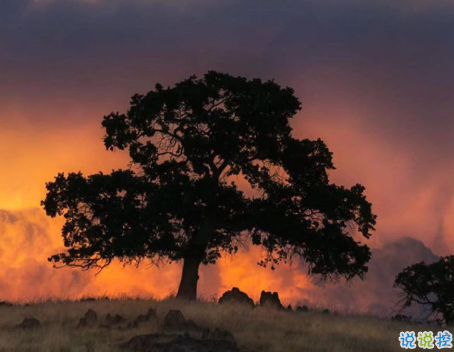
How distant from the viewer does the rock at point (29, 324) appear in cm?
2514

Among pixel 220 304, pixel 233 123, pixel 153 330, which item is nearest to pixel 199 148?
pixel 233 123

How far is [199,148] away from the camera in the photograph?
35.3 metres

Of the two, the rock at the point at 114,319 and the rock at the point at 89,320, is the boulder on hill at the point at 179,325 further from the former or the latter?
the rock at the point at 89,320

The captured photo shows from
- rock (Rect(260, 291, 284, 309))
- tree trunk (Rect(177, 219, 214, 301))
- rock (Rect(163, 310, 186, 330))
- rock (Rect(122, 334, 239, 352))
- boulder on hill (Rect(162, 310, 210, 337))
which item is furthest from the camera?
tree trunk (Rect(177, 219, 214, 301))

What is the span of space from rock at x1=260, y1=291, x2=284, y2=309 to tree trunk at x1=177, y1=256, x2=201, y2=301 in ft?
12.9

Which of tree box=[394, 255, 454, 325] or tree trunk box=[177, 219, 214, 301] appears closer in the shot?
tree trunk box=[177, 219, 214, 301]

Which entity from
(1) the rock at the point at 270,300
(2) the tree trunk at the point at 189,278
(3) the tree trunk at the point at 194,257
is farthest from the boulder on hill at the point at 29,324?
(1) the rock at the point at 270,300

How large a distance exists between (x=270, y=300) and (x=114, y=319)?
37.1 feet

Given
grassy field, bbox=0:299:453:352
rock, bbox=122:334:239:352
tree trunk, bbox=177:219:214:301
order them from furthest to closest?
tree trunk, bbox=177:219:214:301 < grassy field, bbox=0:299:453:352 < rock, bbox=122:334:239:352

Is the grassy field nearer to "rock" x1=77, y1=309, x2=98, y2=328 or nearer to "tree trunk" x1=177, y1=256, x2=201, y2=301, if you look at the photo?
"rock" x1=77, y1=309, x2=98, y2=328

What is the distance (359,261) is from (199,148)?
10.7 meters

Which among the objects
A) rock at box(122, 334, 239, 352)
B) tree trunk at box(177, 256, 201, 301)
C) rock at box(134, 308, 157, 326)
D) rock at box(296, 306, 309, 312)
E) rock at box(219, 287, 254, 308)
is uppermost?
tree trunk at box(177, 256, 201, 301)

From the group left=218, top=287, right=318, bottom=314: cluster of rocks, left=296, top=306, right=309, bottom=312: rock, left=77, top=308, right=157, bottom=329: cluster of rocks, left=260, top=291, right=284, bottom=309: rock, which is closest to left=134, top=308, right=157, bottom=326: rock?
left=77, top=308, right=157, bottom=329: cluster of rocks

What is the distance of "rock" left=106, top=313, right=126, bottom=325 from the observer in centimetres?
2500
